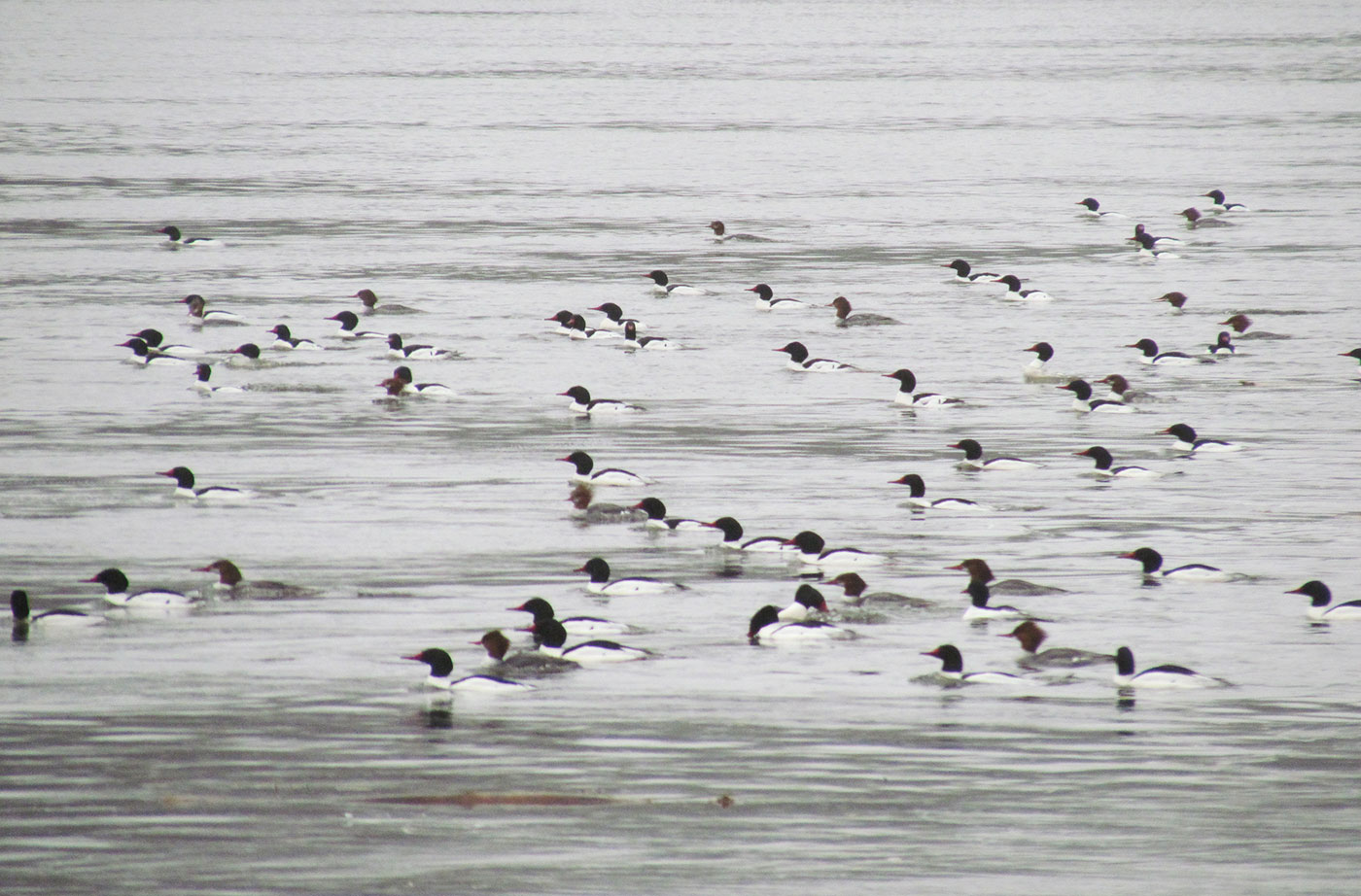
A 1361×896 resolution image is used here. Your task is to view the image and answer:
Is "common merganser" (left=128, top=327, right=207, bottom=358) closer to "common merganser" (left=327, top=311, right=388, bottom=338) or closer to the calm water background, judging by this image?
the calm water background

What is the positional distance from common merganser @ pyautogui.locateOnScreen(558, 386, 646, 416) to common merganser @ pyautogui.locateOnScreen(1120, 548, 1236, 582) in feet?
37.1

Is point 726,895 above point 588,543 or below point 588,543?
below

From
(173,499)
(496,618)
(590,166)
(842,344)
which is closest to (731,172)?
(590,166)

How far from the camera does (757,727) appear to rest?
54.1ft

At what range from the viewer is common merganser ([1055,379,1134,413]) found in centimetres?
3194

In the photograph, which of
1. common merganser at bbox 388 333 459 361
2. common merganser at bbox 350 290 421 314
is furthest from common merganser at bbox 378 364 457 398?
common merganser at bbox 350 290 421 314

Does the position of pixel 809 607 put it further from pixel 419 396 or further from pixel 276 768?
pixel 419 396

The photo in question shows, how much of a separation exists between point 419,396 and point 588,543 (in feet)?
33.8

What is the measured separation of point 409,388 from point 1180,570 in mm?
14741

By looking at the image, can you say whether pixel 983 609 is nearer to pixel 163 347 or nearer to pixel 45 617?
pixel 45 617

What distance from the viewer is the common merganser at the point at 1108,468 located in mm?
26953

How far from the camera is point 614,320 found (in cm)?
3962

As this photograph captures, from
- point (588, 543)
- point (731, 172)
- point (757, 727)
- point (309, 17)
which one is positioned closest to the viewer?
point (757, 727)

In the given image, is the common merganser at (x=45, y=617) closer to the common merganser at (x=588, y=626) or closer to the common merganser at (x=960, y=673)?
the common merganser at (x=588, y=626)
